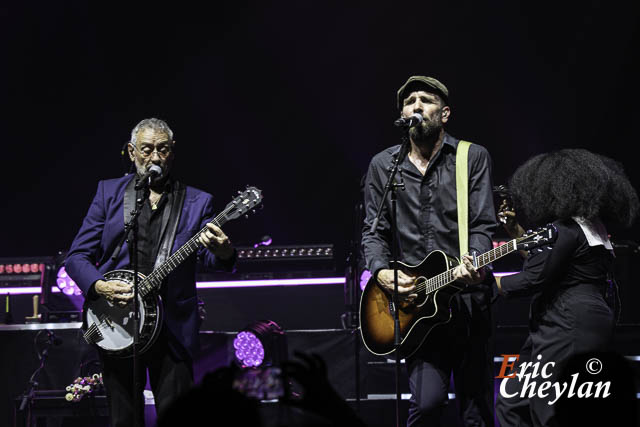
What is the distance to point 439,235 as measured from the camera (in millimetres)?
4105

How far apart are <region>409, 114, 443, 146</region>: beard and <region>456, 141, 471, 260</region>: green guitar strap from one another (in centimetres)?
23

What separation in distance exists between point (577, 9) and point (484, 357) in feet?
18.5

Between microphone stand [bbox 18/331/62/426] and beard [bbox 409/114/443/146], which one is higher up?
beard [bbox 409/114/443/146]

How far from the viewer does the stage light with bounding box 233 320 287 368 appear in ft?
20.0

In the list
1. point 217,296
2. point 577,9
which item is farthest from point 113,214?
point 577,9

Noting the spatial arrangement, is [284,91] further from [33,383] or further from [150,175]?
[150,175]

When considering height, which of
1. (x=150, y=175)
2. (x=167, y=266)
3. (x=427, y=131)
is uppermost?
(x=427, y=131)

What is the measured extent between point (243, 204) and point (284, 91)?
15.5 feet

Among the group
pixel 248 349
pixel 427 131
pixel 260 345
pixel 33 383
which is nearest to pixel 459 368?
pixel 427 131

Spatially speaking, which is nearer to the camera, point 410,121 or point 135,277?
point 135,277

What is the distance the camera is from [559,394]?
3814mm

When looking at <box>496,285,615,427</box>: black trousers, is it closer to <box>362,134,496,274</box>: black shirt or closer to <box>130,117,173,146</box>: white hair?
<box>362,134,496,274</box>: black shirt

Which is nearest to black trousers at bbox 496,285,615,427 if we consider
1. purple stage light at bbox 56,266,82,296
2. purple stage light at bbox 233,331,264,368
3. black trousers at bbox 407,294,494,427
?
Answer: black trousers at bbox 407,294,494,427

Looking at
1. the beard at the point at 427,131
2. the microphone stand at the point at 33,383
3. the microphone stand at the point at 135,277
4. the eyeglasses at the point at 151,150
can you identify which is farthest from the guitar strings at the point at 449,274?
the microphone stand at the point at 33,383
